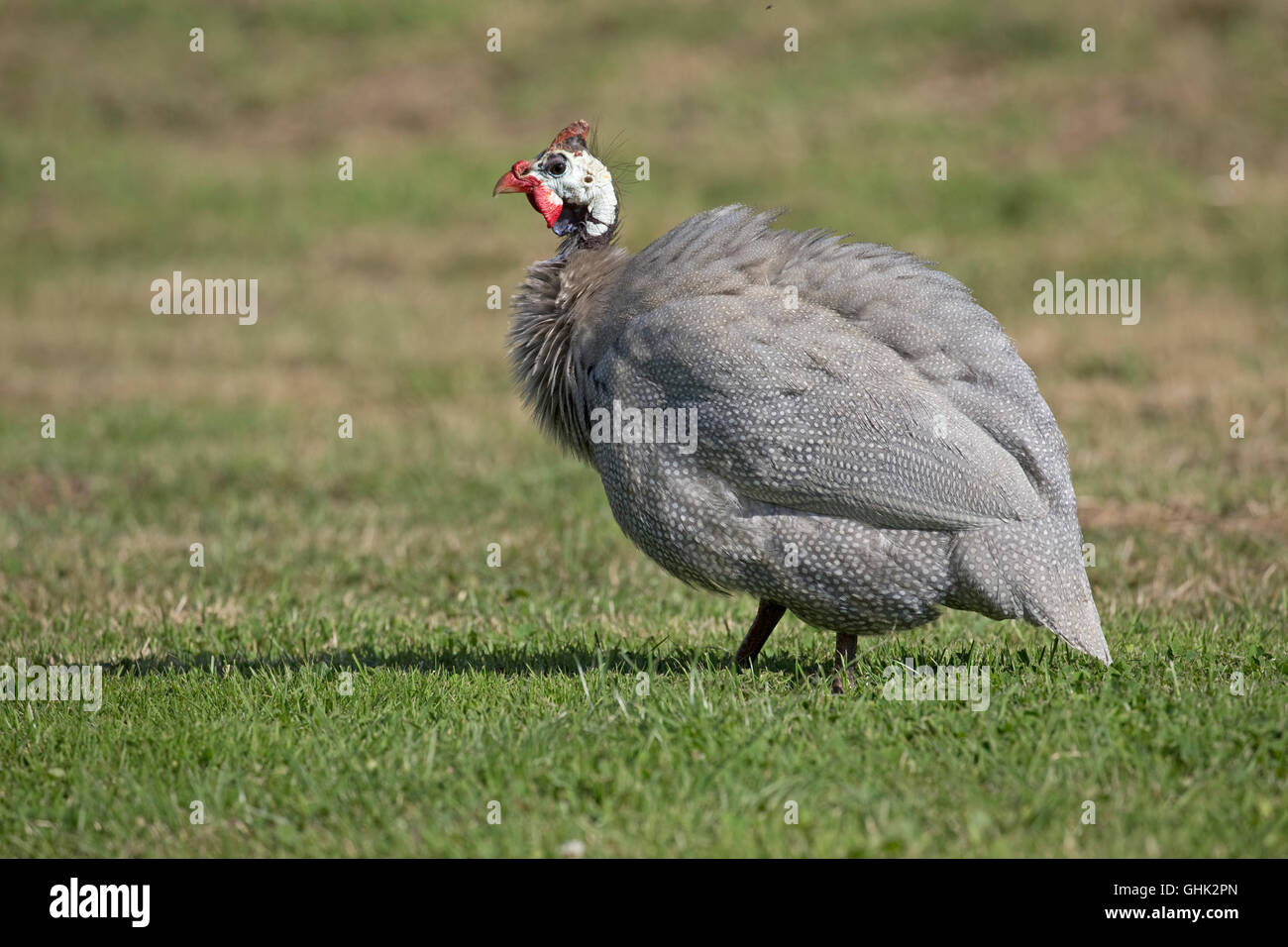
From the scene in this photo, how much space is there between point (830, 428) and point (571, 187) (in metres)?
1.36

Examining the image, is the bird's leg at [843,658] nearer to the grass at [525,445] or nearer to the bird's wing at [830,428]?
the grass at [525,445]

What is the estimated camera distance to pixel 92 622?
6066 millimetres

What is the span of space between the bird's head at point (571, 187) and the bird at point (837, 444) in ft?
1.61

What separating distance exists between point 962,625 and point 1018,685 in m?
1.42
